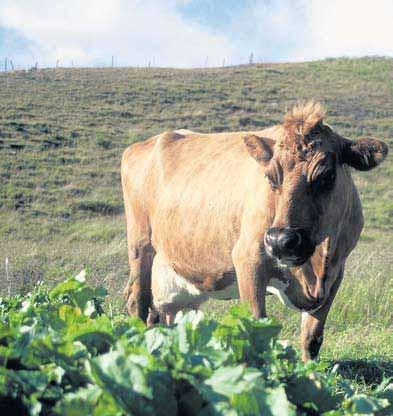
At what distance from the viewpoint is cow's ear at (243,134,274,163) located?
530 centimetres

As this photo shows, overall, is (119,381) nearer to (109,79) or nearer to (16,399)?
(16,399)

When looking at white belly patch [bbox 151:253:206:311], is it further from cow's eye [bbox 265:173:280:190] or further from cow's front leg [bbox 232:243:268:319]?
cow's eye [bbox 265:173:280:190]

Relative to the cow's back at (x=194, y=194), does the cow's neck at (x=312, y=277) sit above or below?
below

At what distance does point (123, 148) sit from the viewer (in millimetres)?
37625

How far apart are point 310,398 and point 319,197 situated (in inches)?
135

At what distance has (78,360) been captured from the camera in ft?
5.52

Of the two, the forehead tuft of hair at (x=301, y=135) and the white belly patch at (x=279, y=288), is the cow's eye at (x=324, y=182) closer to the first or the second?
the forehead tuft of hair at (x=301, y=135)

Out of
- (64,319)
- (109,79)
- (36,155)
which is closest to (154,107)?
(109,79)

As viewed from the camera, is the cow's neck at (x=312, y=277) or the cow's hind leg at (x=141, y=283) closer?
the cow's neck at (x=312, y=277)

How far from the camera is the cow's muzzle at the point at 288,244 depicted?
470 cm

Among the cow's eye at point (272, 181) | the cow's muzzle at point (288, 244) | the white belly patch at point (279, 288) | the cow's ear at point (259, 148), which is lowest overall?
the white belly patch at point (279, 288)

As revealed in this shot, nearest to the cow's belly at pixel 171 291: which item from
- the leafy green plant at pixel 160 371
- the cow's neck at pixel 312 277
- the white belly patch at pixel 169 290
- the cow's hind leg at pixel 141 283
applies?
the white belly patch at pixel 169 290

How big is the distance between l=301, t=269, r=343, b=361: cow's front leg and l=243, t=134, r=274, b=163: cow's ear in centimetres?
115

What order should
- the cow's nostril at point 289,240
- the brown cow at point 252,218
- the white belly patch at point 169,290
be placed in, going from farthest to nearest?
the white belly patch at point 169,290 < the brown cow at point 252,218 < the cow's nostril at point 289,240
